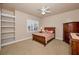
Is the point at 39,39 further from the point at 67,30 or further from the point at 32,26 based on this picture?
the point at 67,30

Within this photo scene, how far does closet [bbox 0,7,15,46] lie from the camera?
1895mm

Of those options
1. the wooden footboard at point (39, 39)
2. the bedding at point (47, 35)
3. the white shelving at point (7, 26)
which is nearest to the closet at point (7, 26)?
the white shelving at point (7, 26)

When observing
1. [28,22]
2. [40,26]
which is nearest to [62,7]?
[40,26]

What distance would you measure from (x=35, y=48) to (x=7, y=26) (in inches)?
34.4

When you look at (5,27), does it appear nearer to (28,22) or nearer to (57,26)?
(28,22)

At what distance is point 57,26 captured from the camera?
1.98 metres

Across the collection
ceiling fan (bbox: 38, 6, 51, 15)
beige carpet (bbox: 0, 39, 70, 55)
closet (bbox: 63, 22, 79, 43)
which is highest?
ceiling fan (bbox: 38, 6, 51, 15)

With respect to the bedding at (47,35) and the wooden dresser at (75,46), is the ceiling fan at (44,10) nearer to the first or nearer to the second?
the bedding at (47,35)

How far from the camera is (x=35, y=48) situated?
1.91 metres

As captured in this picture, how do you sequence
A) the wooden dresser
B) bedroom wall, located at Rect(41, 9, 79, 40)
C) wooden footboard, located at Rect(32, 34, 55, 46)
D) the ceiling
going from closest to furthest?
the wooden dresser, the ceiling, bedroom wall, located at Rect(41, 9, 79, 40), wooden footboard, located at Rect(32, 34, 55, 46)

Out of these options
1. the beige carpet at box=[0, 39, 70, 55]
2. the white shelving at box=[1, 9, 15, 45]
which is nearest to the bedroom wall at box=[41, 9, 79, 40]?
the beige carpet at box=[0, 39, 70, 55]

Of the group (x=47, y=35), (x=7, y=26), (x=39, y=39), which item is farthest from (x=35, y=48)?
(x=7, y=26)

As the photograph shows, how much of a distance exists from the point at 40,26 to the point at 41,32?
0.54 feet

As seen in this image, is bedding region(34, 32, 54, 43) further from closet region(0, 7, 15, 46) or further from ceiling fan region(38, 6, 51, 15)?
closet region(0, 7, 15, 46)
